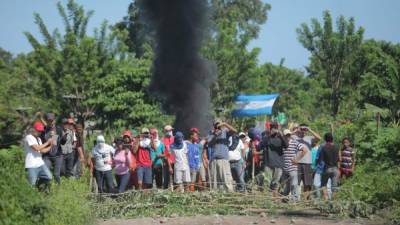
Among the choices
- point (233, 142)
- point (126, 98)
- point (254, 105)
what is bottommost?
point (233, 142)

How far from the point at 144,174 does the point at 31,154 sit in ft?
10.3

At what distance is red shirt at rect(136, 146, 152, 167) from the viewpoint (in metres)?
13.1

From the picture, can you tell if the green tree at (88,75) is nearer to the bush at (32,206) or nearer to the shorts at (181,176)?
the shorts at (181,176)

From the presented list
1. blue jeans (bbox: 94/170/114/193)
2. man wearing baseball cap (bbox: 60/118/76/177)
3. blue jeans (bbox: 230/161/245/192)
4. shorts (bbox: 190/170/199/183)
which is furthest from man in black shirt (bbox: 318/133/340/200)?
man wearing baseball cap (bbox: 60/118/76/177)

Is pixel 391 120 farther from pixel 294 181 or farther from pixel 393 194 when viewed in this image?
pixel 393 194

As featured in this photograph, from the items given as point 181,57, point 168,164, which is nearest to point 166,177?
point 168,164

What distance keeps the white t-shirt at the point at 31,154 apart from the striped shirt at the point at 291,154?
15.5ft

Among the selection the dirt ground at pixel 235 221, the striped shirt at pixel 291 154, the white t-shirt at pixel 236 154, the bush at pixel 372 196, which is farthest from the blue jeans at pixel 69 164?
the bush at pixel 372 196

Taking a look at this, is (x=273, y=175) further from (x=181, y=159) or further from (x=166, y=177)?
(x=166, y=177)

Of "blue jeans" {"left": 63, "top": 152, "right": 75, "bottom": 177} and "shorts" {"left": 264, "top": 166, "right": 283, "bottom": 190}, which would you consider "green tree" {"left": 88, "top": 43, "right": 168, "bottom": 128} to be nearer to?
"blue jeans" {"left": 63, "top": 152, "right": 75, "bottom": 177}

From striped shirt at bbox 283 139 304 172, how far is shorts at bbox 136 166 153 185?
2956 millimetres

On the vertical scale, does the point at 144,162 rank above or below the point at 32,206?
above

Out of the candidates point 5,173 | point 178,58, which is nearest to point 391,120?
point 178,58

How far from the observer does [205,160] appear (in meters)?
13.6
